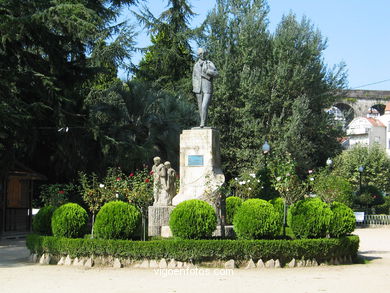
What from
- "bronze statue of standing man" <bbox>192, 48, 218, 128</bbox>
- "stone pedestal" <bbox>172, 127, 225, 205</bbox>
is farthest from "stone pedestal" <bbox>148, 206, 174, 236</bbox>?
"bronze statue of standing man" <bbox>192, 48, 218, 128</bbox>

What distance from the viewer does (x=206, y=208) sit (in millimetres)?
12594

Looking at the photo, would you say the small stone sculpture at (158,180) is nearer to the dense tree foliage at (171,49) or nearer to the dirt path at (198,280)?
the dirt path at (198,280)

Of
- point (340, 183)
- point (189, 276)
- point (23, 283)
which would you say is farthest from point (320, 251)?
point (340, 183)

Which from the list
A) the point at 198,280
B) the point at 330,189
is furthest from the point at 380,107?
the point at 198,280

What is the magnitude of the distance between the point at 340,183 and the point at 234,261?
1581 cm

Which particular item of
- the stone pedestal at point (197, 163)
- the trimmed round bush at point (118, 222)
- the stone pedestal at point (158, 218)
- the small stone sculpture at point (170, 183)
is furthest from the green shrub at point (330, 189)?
the trimmed round bush at point (118, 222)

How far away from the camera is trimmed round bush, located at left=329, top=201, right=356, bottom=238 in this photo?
44.9ft

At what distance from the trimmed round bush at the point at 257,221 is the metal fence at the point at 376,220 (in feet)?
66.3

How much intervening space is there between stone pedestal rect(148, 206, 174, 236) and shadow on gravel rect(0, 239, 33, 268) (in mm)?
3122

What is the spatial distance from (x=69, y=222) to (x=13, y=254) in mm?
3455

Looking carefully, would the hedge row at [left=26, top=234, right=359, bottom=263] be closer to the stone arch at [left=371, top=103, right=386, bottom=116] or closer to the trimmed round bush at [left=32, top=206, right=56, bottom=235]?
the trimmed round bush at [left=32, top=206, right=56, bottom=235]

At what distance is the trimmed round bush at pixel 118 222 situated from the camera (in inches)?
510

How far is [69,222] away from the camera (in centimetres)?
1387

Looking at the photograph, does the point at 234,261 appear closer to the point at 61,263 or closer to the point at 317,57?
the point at 61,263
